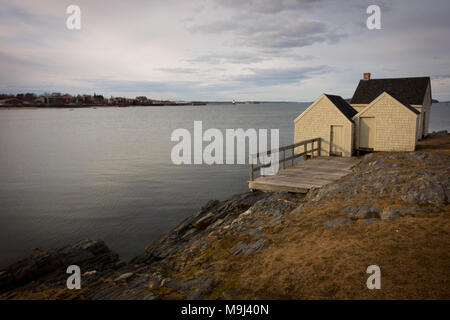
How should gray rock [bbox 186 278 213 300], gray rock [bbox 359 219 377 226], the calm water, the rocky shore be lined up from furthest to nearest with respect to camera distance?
the calm water < gray rock [bbox 359 219 377 226] < gray rock [bbox 186 278 213 300] < the rocky shore

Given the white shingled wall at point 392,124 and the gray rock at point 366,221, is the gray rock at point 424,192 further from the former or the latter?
the white shingled wall at point 392,124

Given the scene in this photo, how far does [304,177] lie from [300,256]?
9.20 metres

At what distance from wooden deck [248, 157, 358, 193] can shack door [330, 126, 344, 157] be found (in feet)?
7.44

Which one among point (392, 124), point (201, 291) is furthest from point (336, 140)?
point (201, 291)

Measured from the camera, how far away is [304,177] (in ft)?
51.0

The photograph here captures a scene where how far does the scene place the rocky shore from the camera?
5.61 metres

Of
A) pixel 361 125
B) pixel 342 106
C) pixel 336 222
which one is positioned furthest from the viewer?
pixel 342 106

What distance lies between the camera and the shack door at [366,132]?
21.3 meters

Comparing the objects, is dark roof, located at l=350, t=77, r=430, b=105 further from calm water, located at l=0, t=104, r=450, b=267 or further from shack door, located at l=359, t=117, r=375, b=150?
calm water, located at l=0, t=104, r=450, b=267

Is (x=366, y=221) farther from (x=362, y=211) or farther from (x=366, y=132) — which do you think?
(x=366, y=132)

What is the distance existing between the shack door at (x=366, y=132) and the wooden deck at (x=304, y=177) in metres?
3.01

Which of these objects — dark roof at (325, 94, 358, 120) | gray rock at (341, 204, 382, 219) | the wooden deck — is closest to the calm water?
the wooden deck
